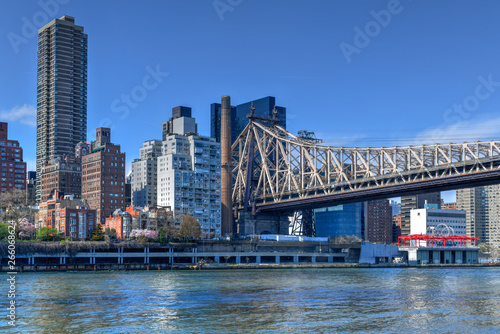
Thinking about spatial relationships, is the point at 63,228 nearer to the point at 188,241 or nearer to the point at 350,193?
the point at 188,241

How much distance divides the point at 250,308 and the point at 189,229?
118441mm

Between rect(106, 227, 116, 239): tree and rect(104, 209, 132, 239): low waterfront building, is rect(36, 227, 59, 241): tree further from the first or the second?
rect(104, 209, 132, 239): low waterfront building

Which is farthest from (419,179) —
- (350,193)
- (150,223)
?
(150,223)

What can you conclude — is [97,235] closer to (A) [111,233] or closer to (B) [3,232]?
(A) [111,233]

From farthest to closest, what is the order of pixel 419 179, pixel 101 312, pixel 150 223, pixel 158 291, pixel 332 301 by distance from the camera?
1. pixel 150 223
2. pixel 419 179
3. pixel 158 291
4. pixel 332 301
5. pixel 101 312

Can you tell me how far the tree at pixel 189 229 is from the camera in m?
183

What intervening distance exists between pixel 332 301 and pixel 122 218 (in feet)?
403

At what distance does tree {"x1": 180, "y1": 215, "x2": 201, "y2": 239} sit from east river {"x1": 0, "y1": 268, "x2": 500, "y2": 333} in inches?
3309

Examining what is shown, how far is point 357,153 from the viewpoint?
573 feet

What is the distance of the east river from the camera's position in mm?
55875

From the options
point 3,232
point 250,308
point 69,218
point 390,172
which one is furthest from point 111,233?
point 250,308

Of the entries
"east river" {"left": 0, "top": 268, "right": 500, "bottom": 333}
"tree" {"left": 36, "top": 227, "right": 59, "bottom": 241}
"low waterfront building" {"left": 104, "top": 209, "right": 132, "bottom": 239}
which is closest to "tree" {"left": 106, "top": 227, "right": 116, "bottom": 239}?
"low waterfront building" {"left": 104, "top": 209, "right": 132, "bottom": 239}

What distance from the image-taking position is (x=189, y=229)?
604 ft

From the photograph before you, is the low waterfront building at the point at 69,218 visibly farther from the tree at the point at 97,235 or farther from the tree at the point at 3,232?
the tree at the point at 3,232
